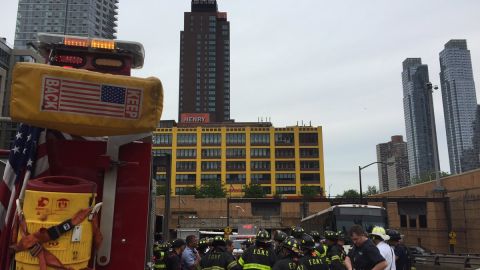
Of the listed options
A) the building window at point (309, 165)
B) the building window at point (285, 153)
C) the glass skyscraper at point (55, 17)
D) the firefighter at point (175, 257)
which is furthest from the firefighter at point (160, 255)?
the glass skyscraper at point (55, 17)

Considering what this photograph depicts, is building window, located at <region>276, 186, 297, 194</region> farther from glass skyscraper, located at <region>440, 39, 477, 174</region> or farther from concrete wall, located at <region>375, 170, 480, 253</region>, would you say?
glass skyscraper, located at <region>440, 39, 477, 174</region>

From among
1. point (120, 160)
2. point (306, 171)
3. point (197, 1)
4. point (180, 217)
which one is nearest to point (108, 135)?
point (120, 160)

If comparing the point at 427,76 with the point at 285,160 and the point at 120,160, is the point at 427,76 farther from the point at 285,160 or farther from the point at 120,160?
the point at 120,160

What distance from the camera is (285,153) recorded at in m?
106

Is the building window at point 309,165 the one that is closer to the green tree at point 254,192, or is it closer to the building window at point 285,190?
the building window at point 285,190

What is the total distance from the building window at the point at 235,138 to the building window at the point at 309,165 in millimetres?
15227

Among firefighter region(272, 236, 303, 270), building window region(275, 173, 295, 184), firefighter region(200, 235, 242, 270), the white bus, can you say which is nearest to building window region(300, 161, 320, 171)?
building window region(275, 173, 295, 184)

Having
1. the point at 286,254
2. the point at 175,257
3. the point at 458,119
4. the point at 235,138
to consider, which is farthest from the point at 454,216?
the point at 458,119

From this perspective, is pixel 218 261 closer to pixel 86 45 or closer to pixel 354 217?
pixel 86 45

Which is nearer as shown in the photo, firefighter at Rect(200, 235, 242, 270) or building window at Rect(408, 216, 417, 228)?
firefighter at Rect(200, 235, 242, 270)

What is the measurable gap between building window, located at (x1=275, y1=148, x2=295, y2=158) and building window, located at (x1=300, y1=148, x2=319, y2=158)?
2149 millimetres

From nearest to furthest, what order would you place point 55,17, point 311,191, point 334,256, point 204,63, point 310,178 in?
point 334,256, point 311,191, point 310,178, point 55,17, point 204,63

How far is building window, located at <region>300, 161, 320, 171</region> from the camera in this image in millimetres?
104312

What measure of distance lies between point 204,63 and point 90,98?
Result: 18893cm
